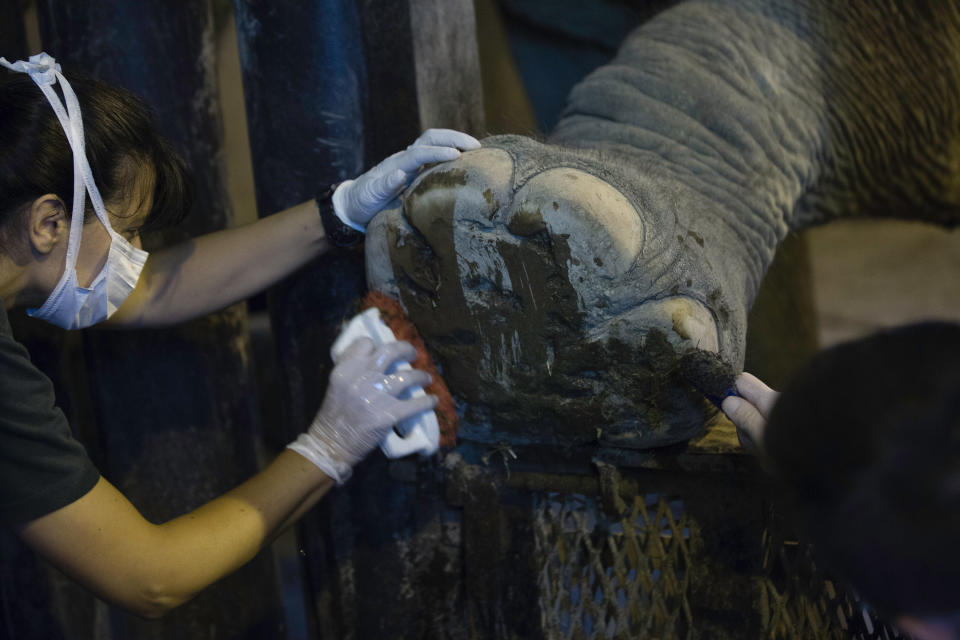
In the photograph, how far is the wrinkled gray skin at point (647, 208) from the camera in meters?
0.96

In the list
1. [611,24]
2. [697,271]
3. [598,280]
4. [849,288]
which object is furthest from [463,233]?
[849,288]

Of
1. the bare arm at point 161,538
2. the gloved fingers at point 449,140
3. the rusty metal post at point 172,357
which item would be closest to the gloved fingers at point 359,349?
the bare arm at point 161,538

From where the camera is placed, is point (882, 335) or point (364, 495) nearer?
point (882, 335)

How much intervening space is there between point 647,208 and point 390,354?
15.7 inches

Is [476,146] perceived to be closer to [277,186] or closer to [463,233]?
[463,233]

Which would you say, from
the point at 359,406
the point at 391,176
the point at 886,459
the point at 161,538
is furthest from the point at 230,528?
the point at 886,459

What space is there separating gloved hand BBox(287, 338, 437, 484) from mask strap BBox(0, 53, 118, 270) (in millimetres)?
396

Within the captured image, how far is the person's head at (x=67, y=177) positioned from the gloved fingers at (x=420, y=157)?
0.34m

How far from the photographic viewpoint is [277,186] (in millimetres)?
1473

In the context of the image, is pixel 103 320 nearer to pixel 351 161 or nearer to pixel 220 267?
pixel 220 267

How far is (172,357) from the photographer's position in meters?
1.69

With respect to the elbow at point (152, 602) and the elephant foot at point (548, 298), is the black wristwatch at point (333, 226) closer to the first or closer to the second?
the elephant foot at point (548, 298)

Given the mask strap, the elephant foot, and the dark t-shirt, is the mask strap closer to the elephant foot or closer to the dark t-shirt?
the dark t-shirt

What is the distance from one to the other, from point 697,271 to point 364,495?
29.2 inches
